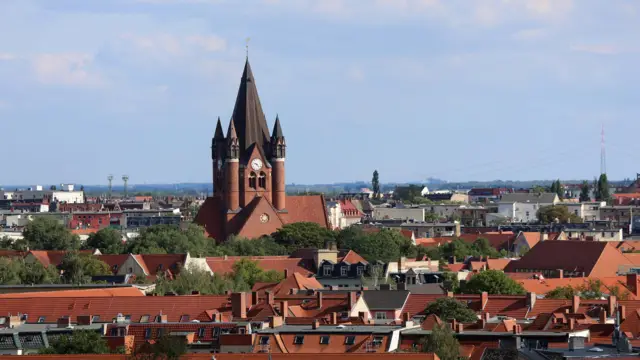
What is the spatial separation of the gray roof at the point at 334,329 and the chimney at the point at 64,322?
30.3ft

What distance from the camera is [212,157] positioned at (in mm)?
158750

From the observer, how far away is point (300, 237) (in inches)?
5773

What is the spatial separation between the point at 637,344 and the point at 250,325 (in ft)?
53.9

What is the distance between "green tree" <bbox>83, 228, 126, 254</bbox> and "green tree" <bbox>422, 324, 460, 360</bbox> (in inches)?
3042

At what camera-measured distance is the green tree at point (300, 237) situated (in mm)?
146000

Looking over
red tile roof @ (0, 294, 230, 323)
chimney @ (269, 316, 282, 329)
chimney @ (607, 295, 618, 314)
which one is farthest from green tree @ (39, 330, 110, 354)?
chimney @ (607, 295, 618, 314)

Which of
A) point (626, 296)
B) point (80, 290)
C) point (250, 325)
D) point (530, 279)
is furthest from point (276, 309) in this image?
point (530, 279)

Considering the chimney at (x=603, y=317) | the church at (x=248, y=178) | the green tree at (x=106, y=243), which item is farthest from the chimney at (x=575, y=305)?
the church at (x=248, y=178)

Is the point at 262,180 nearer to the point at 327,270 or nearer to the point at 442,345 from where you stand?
the point at 327,270

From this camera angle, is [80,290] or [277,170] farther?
[277,170]

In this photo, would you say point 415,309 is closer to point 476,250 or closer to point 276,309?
point 276,309

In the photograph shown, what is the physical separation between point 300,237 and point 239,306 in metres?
70.5

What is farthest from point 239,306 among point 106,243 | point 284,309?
point 106,243

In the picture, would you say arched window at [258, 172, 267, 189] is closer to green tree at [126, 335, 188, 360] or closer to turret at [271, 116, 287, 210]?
turret at [271, 116, 287, 210]
